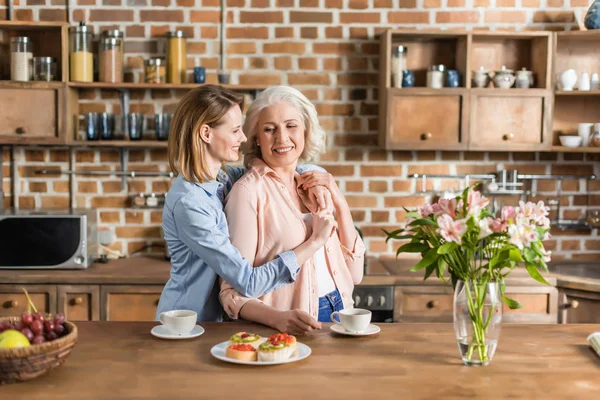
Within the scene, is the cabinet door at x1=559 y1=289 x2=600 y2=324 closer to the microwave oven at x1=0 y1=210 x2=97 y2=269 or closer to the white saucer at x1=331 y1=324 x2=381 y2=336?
the white saucer at x1=331 y1=324 x2=381 y2=336

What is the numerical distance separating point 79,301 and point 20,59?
1248mm

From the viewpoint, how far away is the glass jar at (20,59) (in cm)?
353

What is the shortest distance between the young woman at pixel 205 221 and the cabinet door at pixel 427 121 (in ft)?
4.65

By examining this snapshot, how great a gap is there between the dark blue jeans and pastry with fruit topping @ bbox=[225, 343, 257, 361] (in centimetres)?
59

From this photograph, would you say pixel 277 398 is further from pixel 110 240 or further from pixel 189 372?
pixel 110 240

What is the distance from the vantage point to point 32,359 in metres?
1.57

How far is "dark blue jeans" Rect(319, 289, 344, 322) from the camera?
234 cm

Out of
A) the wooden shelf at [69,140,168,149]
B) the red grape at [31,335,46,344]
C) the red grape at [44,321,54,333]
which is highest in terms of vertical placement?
the wooden shelf at [69,140,168,149]

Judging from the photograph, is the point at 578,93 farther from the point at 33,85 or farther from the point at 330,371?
the point at 33,85

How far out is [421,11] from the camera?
379 centimetres

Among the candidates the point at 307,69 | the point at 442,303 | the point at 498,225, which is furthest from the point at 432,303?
the point at 498,225

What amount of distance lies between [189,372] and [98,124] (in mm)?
2230

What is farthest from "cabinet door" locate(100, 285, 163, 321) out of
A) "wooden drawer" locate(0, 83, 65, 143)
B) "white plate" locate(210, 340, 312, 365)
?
"white plate" locate(210, 340, 312, 365)

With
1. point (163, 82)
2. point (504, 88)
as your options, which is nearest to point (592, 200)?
point (504, 88)
